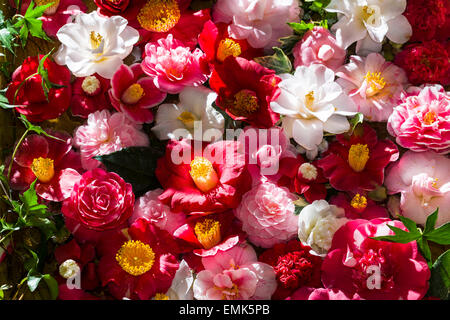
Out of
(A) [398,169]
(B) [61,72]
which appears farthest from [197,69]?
(A) [398,169]

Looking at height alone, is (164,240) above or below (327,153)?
below

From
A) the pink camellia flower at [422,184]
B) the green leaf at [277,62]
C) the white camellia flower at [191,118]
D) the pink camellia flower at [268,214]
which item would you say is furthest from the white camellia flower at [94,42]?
the pink camellia flower at [422,184]

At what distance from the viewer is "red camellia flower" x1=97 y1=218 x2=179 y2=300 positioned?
979mm

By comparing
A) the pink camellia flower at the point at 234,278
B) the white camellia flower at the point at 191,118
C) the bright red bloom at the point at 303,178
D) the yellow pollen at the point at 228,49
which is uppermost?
the yellow pollen at the point at 228,49

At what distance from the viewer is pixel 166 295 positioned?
3.23 feet

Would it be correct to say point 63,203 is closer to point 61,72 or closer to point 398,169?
point 61,72

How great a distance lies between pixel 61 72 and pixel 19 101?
0.32 ft

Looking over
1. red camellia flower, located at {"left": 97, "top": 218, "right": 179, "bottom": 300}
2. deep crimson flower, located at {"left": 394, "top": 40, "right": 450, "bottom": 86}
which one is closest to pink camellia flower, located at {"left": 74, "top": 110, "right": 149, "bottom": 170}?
red camellia flower, located at {"left": 97, "top": 218, "right": 179, "bottom": 300}

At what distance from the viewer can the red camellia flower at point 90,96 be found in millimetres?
1041

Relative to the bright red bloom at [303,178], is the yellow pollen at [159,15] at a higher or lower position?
higher

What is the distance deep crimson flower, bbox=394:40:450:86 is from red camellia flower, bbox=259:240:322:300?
40 centimetres

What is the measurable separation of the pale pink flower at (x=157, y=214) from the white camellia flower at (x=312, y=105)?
0.27 metres

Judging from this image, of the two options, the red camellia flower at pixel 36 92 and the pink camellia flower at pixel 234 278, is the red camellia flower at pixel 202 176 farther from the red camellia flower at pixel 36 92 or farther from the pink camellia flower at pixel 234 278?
the red camellia flower at pixel 36 92
